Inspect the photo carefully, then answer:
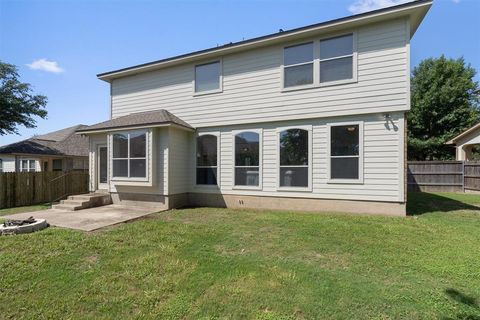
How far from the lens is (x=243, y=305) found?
3281 mm

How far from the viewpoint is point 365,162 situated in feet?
26.9

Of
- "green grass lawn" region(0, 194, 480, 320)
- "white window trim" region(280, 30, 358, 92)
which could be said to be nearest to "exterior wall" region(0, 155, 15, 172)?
"green grass lawn" region(0, 194, 480, 320)

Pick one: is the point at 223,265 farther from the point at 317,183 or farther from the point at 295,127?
the point at 295,127

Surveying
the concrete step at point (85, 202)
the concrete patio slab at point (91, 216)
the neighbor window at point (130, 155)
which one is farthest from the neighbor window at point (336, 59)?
the concrete step at point (85, 202)

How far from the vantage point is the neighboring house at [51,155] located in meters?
17.8

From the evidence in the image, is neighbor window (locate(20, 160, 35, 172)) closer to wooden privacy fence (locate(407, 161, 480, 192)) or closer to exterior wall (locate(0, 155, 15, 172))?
exterior wall (locate(0, 155, 15, 172))

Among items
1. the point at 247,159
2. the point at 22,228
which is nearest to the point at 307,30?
the point at 247,159

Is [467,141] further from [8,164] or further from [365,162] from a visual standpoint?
[8,164]

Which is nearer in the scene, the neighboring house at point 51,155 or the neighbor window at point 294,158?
the neighbor window at point 294,158

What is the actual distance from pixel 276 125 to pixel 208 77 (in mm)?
3488

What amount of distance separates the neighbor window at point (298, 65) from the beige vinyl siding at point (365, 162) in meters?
1.39

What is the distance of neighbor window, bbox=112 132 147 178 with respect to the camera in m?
9.89

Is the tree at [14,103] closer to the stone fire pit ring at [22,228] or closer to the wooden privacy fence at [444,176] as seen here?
the stone fire pit ring at [22,228]

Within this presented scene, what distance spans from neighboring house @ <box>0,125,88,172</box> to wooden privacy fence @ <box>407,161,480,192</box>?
22200mm
